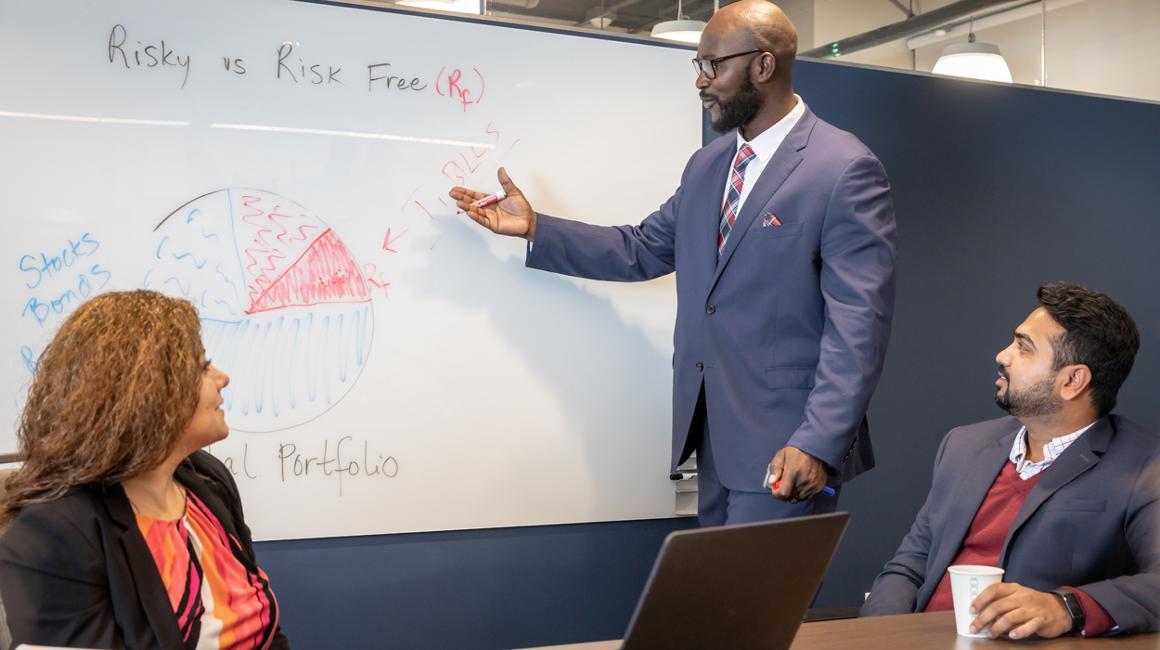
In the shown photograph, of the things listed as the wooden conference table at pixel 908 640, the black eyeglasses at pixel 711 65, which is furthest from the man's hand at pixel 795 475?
the black eyeglasses at pixel 711 65

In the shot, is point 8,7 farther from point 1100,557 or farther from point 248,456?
point 1100,557

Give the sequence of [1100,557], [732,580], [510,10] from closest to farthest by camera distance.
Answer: [732,580] < [1100,557] < [510,10]

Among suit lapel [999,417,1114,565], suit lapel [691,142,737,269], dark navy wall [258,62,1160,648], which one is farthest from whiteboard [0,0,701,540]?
suit lapel [999,417,1114,565]

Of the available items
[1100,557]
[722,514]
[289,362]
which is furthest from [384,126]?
[1100,557]

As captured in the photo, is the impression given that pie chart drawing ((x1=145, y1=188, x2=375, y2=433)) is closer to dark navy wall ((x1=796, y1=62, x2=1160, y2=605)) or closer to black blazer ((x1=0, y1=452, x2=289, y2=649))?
black blazer ((x1=0, y1=452, x2=289, y2=649))

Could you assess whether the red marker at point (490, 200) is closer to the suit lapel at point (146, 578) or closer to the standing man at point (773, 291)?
the standing man at point (773, 291)

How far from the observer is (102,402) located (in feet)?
5.19

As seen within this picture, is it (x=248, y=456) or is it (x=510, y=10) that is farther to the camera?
(x=510, y=10)

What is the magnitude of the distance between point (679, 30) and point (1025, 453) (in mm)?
1727

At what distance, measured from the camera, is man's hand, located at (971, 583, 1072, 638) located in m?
1.64

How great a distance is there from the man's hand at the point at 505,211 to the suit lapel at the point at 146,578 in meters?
1.52

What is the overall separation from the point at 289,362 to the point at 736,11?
1.41 meters

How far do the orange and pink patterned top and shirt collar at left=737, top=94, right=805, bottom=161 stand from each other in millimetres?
1579

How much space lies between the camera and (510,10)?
3174 millimetres
